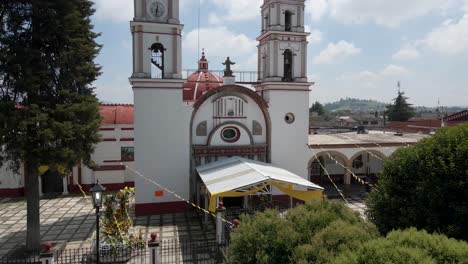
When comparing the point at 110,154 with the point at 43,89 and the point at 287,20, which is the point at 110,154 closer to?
the point at 43,89

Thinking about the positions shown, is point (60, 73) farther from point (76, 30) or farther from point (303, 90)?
point (303, 90)

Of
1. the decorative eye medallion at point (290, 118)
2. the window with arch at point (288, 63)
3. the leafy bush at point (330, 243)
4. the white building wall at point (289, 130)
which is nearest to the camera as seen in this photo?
the leafy bush at point (330, 243)

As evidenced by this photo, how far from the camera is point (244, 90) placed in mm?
16000

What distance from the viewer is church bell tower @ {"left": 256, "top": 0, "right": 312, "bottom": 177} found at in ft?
54.3

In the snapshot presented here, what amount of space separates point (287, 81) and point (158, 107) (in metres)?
6.12

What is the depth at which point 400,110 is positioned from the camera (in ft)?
169

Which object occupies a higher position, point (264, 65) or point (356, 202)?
point (264, 65)

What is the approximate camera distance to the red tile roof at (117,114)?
2033 centimetres

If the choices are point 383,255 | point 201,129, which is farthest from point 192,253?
point 383,255

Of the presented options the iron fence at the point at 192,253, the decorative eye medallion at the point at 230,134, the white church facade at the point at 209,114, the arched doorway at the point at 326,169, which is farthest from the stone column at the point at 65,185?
the arched doorway at the point at 326,169

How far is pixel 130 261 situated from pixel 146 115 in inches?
251

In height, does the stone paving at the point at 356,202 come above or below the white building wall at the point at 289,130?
below

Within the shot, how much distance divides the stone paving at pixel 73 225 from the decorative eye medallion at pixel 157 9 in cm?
864

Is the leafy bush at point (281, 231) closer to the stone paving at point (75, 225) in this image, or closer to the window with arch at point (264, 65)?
the stone paving at point (75, 225)
